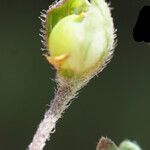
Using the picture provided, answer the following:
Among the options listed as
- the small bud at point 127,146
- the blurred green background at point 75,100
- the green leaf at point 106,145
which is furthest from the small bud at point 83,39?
the blurred green background at point 75,100

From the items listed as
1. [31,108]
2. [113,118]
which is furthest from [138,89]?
[31,108]

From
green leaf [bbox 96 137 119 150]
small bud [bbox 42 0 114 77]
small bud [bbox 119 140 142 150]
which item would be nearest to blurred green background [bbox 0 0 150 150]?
small bud [bbox 119 140 142 150]

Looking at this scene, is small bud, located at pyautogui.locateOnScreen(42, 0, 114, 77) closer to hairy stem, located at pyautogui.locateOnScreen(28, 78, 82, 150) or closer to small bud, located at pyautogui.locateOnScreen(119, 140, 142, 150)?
hairy stem, located at pyautogui.locateOnScreen(28, 78, 82, 150)

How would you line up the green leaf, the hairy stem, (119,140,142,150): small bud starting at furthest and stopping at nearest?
(119,140,142,150): small bud < the green leaf < the hairy stem

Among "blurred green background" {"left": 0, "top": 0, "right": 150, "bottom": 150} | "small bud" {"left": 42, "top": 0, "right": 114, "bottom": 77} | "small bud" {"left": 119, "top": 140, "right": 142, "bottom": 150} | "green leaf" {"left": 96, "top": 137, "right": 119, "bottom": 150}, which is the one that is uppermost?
"blurred green background" {"left": 0, "top": 0, "right": 150, "bottom": 150}

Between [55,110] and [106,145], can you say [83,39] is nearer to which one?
[55,110]
